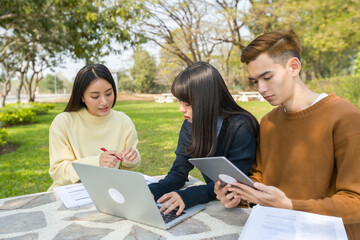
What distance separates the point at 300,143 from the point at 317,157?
11 centimetres

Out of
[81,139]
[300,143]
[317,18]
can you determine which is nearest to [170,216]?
[300,143]

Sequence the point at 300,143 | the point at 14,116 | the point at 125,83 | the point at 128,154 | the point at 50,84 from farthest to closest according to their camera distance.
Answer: the point at 50,84
the point at 125,83
the point at 14,116
the point at 128,154
the point at 300,143

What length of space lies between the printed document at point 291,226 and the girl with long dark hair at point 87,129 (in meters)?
1.01

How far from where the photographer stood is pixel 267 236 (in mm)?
1096

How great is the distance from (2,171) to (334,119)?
5713mm

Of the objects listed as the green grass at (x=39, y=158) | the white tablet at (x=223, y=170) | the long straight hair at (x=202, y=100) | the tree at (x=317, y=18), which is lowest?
the green grass at (x=39, y=158)

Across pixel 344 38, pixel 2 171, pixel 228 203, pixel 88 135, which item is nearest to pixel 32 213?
pixel 88 135

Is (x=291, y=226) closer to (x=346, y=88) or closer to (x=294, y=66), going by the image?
(x=294, y=66)

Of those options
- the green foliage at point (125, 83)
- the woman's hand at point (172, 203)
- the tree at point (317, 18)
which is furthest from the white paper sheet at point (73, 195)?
the green foliage at point (125, 83)

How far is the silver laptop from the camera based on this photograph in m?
1.25

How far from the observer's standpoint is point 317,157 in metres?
1.52

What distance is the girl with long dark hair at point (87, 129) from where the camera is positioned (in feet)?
6.91

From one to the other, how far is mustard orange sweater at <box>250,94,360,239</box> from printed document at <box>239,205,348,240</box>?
0.42 feet

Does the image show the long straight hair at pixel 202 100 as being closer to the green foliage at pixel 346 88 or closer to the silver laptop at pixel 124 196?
the silver laptop at pixel 124 196
